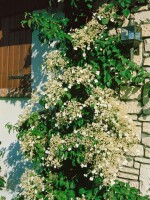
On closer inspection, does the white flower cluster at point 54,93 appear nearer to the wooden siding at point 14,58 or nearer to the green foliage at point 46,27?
the green foliage at point 46,27

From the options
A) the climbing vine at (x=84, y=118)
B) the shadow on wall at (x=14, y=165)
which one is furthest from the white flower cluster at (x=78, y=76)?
the shadow on wall at (x=14, y=165)

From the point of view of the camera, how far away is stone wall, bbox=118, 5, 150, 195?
135 inches

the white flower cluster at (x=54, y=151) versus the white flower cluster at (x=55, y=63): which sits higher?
the white flower cluster at (x=55, y=63)

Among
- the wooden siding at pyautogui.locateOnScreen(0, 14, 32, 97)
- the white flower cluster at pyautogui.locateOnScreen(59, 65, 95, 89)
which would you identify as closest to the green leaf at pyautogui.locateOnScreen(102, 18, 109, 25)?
the white flower cluster at pyautogui.locateOnScreen(59, 65, 95, 89)

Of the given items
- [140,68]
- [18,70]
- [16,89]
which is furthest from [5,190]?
[140,68]

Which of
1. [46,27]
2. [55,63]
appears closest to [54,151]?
[55,63]

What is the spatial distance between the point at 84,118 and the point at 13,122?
1627 millimetres

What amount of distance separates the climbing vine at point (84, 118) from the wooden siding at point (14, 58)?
905 millimetres

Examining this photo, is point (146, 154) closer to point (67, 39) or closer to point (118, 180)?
point (118, 180)

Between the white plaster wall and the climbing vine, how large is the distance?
0.70 metres

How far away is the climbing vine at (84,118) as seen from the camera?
321cm

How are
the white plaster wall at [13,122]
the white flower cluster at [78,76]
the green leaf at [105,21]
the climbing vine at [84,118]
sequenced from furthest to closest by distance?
the white plaster wall at [13,122]
the green leaf at [105,21]
the white flower cluster at [78,76]
the climbing vine at [84,118]

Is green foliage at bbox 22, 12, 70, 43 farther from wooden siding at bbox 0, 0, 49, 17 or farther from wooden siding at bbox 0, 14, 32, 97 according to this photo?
wooden siding at bbox 0, 14, 32, 97

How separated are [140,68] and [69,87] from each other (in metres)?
0.79
